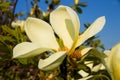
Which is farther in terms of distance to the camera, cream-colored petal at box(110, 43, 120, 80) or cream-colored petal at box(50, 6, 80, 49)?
cream-colored petal at box(50, 6, 80, 49)

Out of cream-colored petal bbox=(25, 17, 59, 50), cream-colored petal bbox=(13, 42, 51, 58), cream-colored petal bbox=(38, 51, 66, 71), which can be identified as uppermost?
cream-colored petal bbox=(38, 51, 66, 71)

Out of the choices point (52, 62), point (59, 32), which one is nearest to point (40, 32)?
point (59, 32)

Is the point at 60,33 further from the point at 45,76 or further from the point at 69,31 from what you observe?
the point at 45,76

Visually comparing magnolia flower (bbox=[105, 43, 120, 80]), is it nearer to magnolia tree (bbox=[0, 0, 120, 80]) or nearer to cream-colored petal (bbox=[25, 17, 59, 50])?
magnolia tree (bbox=[0, 0, 120, 80])

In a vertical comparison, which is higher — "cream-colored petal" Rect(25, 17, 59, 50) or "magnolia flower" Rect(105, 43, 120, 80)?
"magnolia flower" Rect(105, 43, 120, 80)

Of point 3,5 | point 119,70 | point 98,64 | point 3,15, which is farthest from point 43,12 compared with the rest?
point 119,70

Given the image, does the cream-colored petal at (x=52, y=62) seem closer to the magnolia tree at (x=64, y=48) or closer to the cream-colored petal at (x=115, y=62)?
the magnolia tree at (x=64, y=48)

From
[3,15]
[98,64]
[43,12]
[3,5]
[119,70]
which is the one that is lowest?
[3,15]

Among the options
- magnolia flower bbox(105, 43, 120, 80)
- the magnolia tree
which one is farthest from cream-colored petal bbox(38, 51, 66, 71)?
magnolia flower bbox(105, 43, 120, 80)

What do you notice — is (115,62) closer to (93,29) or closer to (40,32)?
(93,29)
